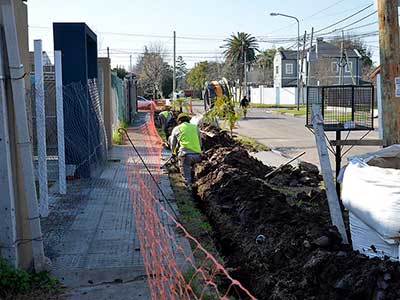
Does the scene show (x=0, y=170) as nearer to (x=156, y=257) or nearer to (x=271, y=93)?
(x=156, y=257)

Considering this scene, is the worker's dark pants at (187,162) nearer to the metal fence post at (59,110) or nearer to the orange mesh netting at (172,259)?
the orange mesh netting at (172,259)

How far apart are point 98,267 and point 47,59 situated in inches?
895

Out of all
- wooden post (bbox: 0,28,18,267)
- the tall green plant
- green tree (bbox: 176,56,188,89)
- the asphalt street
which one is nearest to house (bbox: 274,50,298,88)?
green tree (bbox: 176,56,188,89)

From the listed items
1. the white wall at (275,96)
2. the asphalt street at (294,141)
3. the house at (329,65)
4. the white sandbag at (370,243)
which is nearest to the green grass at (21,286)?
the white sandbag at (370,243)

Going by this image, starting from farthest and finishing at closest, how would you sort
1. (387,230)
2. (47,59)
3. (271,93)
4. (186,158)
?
(271,93) → (47,59) → (186,158) → (387,230)

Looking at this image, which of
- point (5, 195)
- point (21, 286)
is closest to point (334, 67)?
point (5, 195)

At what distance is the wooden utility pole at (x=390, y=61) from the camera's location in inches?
274

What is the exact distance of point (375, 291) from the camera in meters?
4.16

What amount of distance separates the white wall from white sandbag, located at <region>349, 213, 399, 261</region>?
214 ft

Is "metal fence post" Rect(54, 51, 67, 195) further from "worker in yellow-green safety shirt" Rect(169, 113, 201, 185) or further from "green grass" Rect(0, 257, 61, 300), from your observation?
"green grass" Rect(0, 257, 61, 300)

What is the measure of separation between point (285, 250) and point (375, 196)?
1.08 meters

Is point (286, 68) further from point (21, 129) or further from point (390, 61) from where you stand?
point (21, 129)

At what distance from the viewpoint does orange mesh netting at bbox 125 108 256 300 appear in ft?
15.3

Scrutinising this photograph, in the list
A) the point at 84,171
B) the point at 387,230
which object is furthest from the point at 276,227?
the point at 84,171
